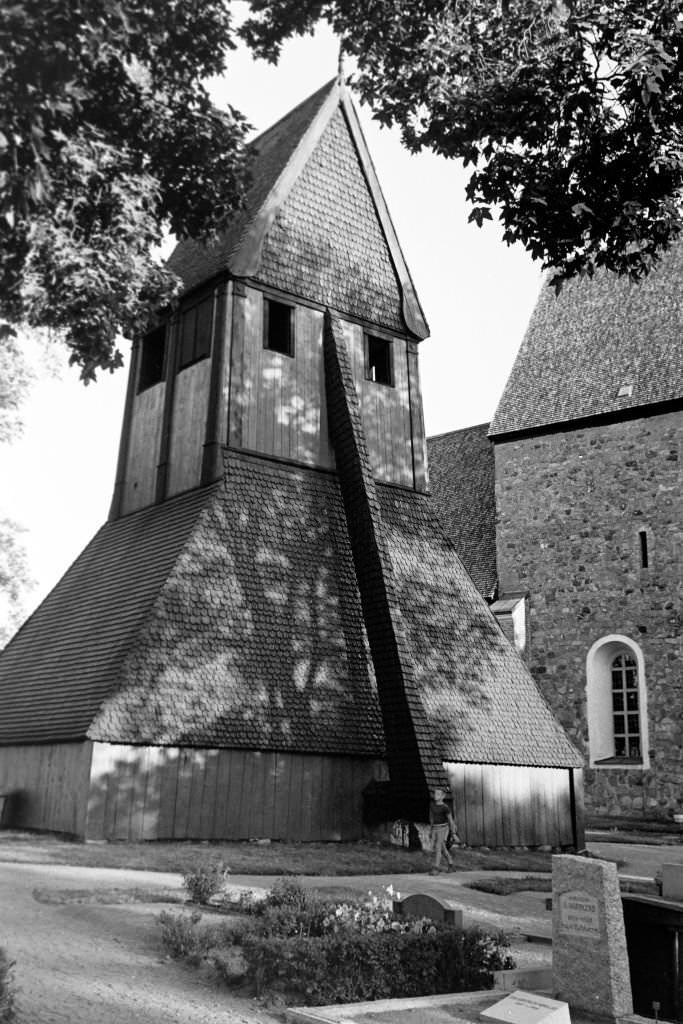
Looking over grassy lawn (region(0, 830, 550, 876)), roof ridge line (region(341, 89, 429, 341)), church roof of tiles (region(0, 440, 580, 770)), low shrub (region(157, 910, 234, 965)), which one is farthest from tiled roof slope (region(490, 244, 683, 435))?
low shrub (region(157, 910, 234, 965))

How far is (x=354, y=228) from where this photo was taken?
22.2 m

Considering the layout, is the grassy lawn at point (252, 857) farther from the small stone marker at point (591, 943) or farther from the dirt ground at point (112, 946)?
the small stone marker at point (591, 943)

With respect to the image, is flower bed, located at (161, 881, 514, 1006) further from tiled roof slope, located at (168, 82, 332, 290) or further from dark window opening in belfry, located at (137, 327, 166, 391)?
dark window opening in belfry, located at (137, 327, 166, 391)

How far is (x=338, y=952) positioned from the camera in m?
7.93

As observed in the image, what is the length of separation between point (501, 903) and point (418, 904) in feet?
11.4

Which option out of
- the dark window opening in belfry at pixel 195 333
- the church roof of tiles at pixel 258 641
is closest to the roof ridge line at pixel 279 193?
the dark window opening in belfry at pixel 195 333

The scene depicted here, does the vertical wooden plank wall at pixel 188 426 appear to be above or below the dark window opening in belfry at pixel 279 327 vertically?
below

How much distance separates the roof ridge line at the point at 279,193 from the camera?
19.6m

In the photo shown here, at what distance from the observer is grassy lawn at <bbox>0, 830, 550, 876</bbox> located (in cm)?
1268

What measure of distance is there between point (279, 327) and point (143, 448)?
3767mm

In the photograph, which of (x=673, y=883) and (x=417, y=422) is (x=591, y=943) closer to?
(x=673, y=883)

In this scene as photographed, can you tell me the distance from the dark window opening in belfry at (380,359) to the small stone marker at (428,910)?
1422 cm

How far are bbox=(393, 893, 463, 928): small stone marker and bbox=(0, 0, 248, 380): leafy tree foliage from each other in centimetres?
550

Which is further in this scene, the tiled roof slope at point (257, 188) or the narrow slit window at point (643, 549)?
the narrow slit window at point (643, 549)
